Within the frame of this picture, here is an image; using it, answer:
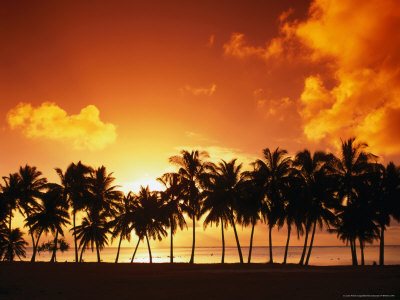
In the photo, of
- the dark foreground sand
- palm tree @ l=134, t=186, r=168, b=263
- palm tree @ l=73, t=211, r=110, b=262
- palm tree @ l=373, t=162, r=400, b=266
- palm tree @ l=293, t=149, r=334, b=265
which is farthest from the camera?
palm tree @ l=73, t=211, r=110, b=262

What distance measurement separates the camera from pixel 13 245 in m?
56.4

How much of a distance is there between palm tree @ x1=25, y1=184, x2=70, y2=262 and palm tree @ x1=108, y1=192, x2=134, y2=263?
6708 mm

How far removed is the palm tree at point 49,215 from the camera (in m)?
45.6

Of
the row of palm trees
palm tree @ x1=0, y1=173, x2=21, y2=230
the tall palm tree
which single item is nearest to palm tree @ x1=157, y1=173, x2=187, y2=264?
the row of palm trees

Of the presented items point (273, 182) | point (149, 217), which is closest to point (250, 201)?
point (273, 182)

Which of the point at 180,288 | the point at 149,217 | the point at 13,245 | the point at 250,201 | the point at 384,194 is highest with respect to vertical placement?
the point at 384,194

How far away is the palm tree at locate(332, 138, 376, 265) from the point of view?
122 feet

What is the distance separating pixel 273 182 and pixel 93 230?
26483 mm

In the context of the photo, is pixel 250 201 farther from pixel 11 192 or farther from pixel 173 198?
pixel 11 192

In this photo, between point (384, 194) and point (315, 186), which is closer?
point (315, 186)

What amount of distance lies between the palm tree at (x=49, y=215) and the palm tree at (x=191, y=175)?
17675 mm

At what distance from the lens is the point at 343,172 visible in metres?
38.2

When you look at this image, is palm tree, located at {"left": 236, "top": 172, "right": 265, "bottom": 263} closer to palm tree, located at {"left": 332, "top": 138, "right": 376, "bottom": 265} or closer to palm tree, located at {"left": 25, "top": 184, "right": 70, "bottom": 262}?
palm tree, located at {"left": 332, "top": 138, "right": 376, "bottom": 265}

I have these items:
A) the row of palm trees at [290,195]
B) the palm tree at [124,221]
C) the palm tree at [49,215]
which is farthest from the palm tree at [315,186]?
the palm tree at [49,215]
